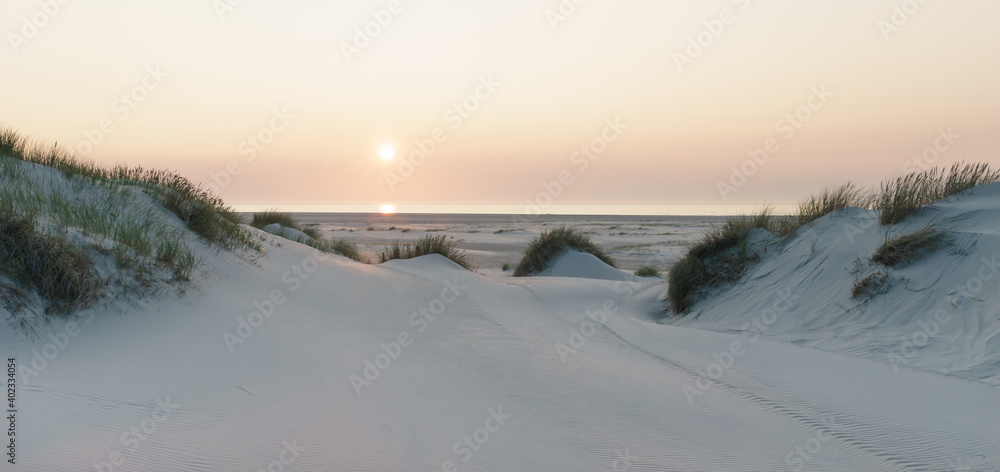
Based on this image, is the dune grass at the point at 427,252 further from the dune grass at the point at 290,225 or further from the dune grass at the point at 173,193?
the dune grass at the point at 173,193

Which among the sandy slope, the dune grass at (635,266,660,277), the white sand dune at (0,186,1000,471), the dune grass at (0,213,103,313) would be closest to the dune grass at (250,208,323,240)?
the dune grass at (635,266,660,277)

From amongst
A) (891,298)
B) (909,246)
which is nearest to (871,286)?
(891,298)

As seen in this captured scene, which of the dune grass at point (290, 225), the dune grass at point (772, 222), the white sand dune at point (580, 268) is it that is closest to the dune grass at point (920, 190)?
the dune grass at point (772, 222)

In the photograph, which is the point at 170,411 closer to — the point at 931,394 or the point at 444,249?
the point at 931,394

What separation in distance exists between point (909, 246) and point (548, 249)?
30.5 ft

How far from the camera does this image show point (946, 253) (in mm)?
5996

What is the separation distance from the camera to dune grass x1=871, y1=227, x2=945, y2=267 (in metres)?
6.17

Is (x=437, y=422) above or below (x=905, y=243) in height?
below

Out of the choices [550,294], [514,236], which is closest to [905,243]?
[550,294]

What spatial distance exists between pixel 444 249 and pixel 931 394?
1094 centimetres

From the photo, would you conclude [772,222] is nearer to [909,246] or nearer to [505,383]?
[909,246]

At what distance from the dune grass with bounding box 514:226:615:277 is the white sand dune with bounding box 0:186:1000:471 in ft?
24.6

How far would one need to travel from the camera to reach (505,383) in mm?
4473

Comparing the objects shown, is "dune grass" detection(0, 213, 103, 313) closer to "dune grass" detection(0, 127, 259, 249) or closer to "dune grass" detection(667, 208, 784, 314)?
"dune grass" detection(0, 127, 259, 249)
